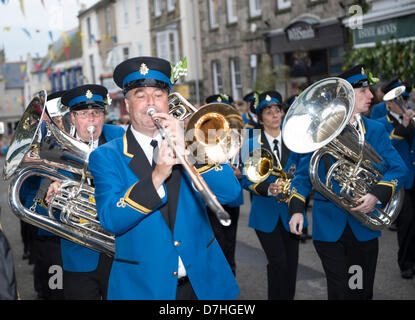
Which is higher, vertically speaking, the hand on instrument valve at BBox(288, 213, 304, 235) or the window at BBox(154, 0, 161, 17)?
the window at BBox(154, 0, 161, 17)

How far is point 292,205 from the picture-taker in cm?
471

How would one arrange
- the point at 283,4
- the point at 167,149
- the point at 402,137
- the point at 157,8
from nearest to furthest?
the point at 167,149 < the point at 402,137 < the point at 283,4 < the point at 157,8

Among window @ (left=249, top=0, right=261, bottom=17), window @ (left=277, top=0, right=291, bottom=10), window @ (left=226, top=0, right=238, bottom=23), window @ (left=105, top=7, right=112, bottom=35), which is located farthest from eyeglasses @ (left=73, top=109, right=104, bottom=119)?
window @ (left=105, top=7, right=112, bottom=35)

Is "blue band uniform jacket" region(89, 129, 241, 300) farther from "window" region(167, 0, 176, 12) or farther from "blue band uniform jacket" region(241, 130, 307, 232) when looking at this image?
"window" region(167, 0, 176, 12)

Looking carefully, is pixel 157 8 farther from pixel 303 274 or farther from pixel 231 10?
pixel 303 274

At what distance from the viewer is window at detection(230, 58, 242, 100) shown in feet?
74.9

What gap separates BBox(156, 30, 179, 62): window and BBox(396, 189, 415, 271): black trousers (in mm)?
22277

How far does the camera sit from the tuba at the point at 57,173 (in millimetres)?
4164

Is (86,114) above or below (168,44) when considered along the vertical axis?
below

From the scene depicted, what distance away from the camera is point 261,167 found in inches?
219

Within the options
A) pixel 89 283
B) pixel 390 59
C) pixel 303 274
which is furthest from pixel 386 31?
pixel 89 283

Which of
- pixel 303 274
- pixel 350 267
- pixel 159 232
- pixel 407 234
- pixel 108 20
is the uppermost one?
pixel 108 20

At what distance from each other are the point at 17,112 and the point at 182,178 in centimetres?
6884

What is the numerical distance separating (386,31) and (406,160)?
24.8 ft
